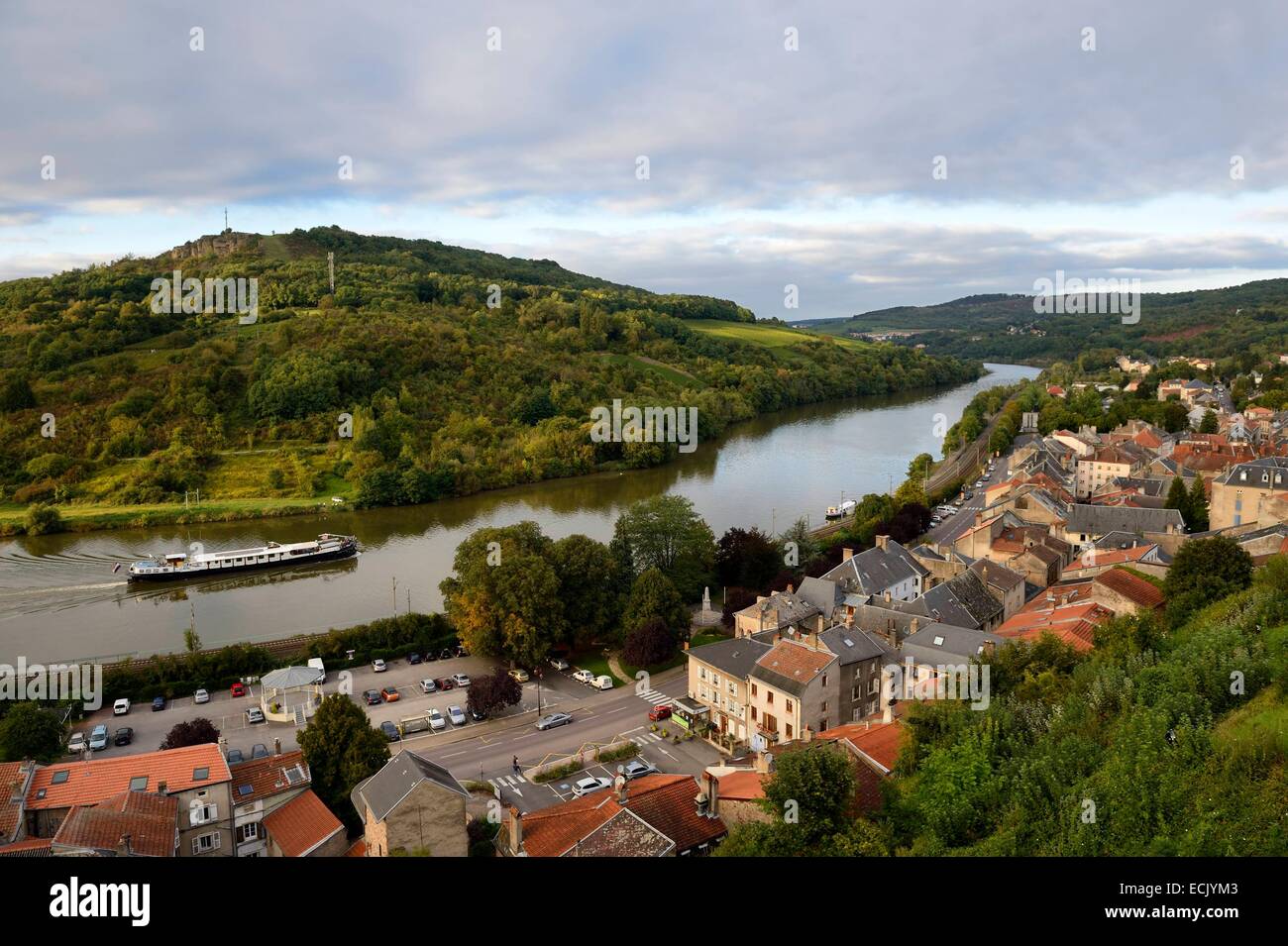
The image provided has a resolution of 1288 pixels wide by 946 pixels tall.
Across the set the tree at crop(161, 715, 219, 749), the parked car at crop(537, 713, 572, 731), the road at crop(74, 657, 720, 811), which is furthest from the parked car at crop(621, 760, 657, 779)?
the tree at crop(161, 715, 219, 749)

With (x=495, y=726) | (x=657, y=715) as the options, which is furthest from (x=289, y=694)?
(x=657, y=715)

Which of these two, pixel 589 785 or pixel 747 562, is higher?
pixel 747 562

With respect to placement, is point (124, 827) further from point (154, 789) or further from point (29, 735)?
point (29, 735)

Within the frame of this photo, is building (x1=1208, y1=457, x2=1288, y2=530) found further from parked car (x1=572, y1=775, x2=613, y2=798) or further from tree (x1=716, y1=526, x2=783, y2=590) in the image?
parked car (x1=572, y1=775, x2=613, y2=798)

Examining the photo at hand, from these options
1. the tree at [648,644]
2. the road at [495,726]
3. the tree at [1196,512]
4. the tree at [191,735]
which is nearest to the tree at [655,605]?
the tree at [648,644]
